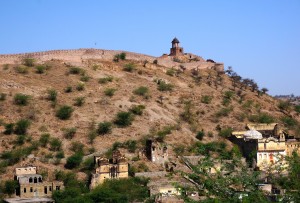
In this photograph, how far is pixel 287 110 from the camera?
3928cm

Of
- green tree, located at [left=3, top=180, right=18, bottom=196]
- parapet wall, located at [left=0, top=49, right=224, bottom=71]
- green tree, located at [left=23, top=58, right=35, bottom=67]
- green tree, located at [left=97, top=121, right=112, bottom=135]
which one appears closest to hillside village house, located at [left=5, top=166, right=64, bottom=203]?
green tree, located at [left=3, top=180, right=18, bottom=196]

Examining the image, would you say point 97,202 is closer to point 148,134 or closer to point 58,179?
point 58,179

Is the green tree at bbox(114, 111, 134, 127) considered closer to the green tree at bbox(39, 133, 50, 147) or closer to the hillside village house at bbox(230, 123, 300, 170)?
the green tree at bbox(39, 133, 50, 147)

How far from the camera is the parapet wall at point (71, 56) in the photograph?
35.9 metres

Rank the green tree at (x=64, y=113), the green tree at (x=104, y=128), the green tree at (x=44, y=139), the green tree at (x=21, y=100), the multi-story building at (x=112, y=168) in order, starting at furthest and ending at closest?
the green tree at (x=21, y=100), the green tree at (x=64, y=113), the green tree at (x=104, y=128), the green tree at (x=44, y=139), the multi-story building at (x=112, y=168)

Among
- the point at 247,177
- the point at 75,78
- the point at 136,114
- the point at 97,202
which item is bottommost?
the point at 97,202

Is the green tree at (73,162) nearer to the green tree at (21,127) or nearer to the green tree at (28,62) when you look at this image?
the green tree at (21,127)

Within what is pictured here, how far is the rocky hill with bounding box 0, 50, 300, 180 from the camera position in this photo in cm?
2702

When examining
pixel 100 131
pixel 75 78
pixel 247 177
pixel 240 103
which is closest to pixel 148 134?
pixel 100 131

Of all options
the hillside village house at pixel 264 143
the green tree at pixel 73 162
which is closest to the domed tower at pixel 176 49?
the hillside village house at pixel 264 143

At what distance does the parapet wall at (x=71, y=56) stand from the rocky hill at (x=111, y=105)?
0.20 ft

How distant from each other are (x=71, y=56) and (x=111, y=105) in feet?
23.1

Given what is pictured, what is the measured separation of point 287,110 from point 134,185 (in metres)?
19.3

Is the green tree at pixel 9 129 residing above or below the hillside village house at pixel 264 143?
above
